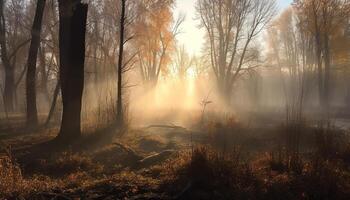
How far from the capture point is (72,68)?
9602mm

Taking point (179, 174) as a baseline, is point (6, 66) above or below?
above

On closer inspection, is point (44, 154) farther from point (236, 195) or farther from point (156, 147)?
point (236, 195)

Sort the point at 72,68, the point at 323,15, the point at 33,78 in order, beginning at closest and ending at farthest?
the point at 72,68 < the point at 33,78 < the point at 323,15

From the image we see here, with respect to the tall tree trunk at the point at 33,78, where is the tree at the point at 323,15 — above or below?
above

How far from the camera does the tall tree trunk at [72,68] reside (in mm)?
9562

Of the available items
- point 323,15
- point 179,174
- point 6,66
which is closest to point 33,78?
point 179,174

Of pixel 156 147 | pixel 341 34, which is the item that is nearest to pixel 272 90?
pixel 341 34

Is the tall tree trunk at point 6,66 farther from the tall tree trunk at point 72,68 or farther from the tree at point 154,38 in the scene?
the tall tree trunk at point 72,68

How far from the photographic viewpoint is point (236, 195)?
5.04 m

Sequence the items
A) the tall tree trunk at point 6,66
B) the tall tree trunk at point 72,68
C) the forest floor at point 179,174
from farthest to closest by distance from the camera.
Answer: the tall tree trunk at point 6,66, the tall tree trunk at point 72,68, the forest floor at point 179,174

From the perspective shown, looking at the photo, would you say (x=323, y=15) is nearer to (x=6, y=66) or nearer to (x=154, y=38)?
(x=154, y=38)

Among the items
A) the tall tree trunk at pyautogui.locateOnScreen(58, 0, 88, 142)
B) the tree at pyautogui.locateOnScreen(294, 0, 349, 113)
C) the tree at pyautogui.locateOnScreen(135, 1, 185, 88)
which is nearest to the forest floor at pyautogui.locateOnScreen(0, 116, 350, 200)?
the tall tree trunk at pyautogui.locateOnScreen(58, 0, 88, 142)

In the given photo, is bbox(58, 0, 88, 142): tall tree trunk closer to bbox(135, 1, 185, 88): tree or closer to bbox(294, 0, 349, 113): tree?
bbox(135, 1, 185, 88): tree

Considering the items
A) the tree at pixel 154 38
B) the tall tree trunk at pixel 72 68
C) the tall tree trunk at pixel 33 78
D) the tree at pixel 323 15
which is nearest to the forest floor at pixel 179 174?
the tall tree trunk at pixel 72 68
